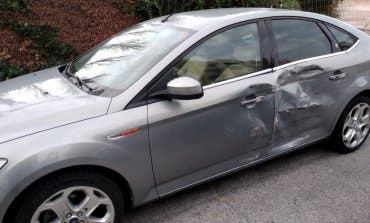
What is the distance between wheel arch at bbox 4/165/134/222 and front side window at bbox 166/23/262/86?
830mm

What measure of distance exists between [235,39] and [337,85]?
3.76 ft

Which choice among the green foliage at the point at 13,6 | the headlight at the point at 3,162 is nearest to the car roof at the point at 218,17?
the headlight at the point at 3,162

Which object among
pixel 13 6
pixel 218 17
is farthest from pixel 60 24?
pixel 218 17

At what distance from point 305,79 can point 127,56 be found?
1.53 m

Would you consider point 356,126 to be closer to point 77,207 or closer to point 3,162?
point 77,207

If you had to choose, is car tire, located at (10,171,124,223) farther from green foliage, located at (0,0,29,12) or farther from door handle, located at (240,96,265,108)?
green foliage, located at (0,0,29,12)

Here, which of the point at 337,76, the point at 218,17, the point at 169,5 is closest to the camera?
the point at 218,17

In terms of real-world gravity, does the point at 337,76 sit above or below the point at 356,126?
above

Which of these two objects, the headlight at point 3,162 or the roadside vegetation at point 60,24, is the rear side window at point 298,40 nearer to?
the headlight at point 3,162

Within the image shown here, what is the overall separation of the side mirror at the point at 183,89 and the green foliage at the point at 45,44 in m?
4.33

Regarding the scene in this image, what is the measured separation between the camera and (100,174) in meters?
3.21

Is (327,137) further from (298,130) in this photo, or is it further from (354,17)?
(354,17)

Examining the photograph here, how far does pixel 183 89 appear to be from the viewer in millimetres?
3312

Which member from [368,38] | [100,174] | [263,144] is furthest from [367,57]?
[100,174]
